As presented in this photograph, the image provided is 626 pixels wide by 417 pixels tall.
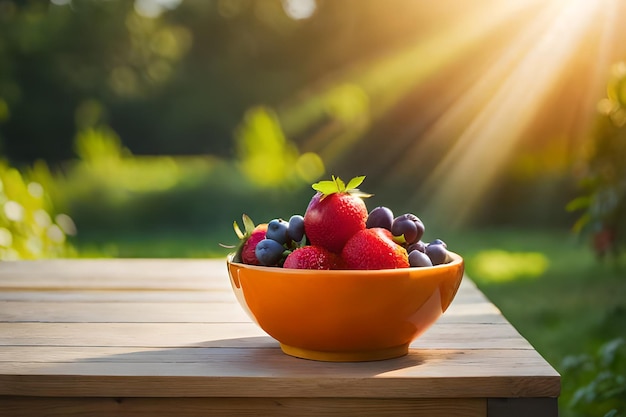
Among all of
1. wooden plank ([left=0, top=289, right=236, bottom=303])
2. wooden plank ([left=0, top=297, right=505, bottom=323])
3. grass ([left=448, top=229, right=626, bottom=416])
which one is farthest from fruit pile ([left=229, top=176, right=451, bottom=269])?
grass ([left=448, top=229, right=626, bottom=416])

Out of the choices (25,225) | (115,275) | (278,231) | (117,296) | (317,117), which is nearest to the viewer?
(278,231)

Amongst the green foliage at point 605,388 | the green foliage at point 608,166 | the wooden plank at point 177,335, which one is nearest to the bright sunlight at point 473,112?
the green foliage at point 608,166

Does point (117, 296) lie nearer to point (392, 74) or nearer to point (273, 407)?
point (273, 407)

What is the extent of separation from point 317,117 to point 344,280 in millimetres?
5867

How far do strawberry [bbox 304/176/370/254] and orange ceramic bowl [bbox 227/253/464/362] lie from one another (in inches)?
2.8

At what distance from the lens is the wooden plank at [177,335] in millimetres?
1127

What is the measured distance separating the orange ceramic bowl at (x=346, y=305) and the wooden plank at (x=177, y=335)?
11cm

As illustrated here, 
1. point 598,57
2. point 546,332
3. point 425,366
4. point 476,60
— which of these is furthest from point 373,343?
point 476,60

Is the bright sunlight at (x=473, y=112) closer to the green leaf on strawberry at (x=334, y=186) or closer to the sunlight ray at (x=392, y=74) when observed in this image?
the sunlight ray at (x=392, y=74)

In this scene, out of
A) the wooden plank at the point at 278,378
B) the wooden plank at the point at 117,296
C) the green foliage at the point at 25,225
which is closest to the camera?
the wooden plank at the point at 278,378

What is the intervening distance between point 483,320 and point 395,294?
14.4 inches

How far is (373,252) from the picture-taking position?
982 mm

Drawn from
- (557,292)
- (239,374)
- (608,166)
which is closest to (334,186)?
(239,374)

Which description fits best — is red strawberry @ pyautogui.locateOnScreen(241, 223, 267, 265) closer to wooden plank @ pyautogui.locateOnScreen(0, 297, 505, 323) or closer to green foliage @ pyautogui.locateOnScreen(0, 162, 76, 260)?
wooden plank @ pyautogui.locateOnScreen(0, 297, 505, 323)
